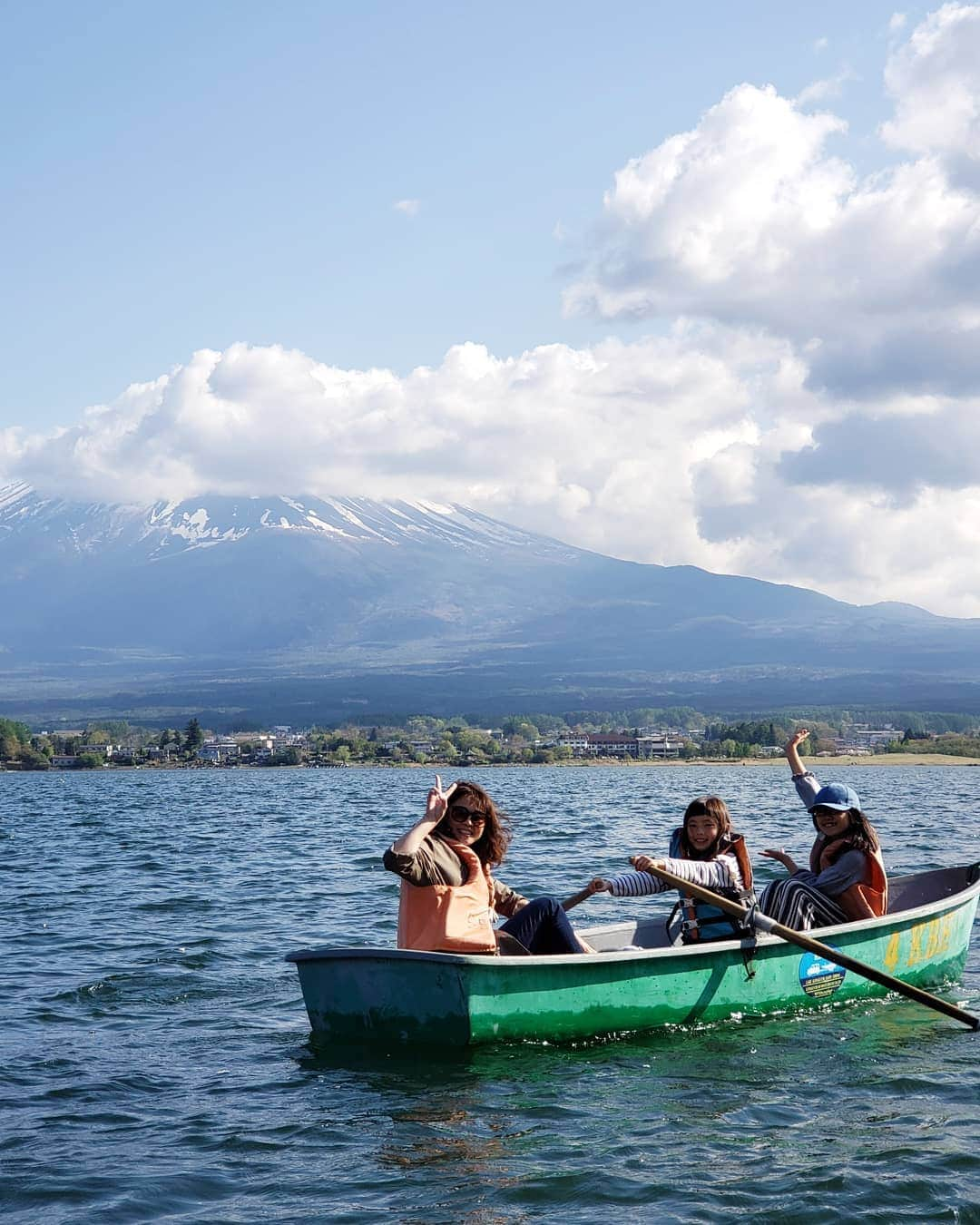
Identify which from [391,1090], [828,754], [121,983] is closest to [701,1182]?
[391,1090]

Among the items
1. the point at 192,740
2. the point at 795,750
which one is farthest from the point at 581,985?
the point at 192,740

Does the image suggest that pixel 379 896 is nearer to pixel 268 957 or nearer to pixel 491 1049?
pixel 268 957

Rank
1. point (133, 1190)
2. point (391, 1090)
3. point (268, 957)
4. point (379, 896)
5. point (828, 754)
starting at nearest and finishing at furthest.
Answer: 1. point (133, 1190)
2. point (391, 1090)
3. point (268, 957)
4. point (379, 896)
5. point (828, 754)

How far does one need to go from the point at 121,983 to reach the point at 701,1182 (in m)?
8.08

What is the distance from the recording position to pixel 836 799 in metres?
12.6

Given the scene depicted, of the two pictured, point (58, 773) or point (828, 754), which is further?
point (828, 754)

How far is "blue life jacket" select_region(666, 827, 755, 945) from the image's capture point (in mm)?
12180

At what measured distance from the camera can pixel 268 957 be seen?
16.5 meters

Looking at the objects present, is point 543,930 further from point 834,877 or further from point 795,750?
point 795,750

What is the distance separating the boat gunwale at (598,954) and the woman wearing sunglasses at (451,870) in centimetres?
18

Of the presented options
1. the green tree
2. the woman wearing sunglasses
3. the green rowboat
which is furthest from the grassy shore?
the woman wearing sunglasses

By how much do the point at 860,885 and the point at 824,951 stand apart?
1.26 meters

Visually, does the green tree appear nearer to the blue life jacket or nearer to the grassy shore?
the grassy shore

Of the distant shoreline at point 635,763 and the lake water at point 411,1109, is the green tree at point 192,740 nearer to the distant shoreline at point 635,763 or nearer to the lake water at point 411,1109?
the distant shoreline at point 635,763
